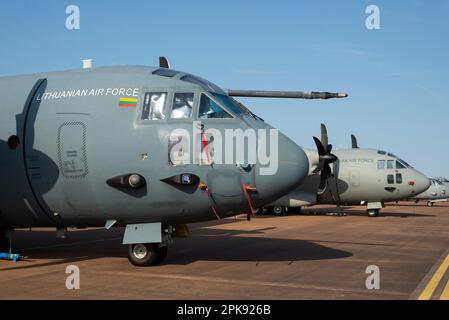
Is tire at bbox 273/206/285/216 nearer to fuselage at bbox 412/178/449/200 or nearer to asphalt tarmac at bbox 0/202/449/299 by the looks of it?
asphalt tarmac at bbox 0/202/449/299

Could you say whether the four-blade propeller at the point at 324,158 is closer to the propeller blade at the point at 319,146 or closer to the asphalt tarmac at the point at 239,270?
the propeller blade at the point at 319,146

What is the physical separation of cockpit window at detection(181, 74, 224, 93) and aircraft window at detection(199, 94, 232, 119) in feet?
1.30

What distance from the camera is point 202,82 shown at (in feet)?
40.4

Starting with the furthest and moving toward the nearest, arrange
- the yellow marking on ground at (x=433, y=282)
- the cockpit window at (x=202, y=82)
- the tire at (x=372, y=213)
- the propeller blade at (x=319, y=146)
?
1. the tire at (x=372, y=213)
2. the propeller blade at (x=319, y=146)
3. the cockpit window at (x=202, y=82)
4. the yellow marking on ground at (x=433, y=282)

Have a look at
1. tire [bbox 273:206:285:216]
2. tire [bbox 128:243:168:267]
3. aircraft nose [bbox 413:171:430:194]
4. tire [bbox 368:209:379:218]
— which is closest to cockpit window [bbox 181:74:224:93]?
tire [bbox 128:243:168:267]

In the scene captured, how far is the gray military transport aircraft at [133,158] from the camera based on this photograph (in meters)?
11.3

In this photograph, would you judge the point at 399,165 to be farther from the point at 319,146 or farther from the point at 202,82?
the point at 202,82

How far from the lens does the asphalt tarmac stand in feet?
30.6

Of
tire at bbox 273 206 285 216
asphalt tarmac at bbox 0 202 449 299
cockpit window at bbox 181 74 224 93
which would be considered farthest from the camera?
tire at bbox 273 206 285 216

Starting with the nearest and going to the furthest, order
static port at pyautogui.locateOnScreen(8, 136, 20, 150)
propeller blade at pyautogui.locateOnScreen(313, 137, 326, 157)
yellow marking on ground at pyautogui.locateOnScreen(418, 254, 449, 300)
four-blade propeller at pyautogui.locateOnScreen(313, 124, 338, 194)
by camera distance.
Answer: yellow marking on ground at pyautogui.locateOnScreen(418, 254, 449, 300)
static port at pyautogui.locateOnScreen(8, 136, 20, 150)
four-blade propeller at pyautogui.locateOnScreen(313, 124, 338, 194)
propeller blade at pyautogui.locateOnScreen(313, 137, 326, 157)

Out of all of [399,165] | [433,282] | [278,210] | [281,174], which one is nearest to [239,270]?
[281,174]

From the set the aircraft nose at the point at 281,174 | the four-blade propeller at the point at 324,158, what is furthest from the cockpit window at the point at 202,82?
the four-blade propeller at the point at 324,158

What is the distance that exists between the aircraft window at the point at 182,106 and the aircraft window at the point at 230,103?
0.64 m

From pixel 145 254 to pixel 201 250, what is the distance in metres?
3.95
